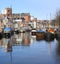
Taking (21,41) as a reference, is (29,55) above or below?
above

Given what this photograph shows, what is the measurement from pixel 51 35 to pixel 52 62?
131ft

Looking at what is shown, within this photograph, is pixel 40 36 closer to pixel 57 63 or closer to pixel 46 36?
pixel 46 36

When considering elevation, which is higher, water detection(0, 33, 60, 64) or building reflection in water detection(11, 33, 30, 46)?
water detection(0, 33, 60, 64)

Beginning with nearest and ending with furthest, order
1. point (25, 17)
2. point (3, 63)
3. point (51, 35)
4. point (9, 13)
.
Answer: point (3, 63) → point (51, 35) → point (9, 13) → point (25, 17)

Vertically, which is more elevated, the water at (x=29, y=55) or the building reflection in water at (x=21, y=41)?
the water at (x=29, y=55)

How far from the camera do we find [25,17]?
19425 cm

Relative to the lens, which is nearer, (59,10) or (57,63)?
(57,63)

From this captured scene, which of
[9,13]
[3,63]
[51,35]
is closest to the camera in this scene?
[3,63]

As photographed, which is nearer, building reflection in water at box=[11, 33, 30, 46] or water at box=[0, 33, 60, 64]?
water at box=[0, 33, 60, 64]

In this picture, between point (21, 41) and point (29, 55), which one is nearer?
point (29, 55)

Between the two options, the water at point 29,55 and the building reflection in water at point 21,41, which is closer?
the water at point 29,55

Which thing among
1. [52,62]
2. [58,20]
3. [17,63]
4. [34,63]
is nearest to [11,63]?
[17,63]

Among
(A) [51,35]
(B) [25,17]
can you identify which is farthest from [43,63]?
(B) [25,17]

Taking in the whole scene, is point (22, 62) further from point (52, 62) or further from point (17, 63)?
point (52, 62)
